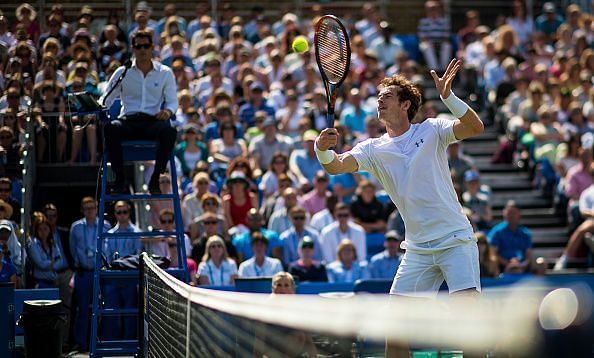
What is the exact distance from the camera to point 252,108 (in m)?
18.6

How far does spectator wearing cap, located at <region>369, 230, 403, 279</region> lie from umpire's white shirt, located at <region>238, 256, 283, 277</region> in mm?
1256

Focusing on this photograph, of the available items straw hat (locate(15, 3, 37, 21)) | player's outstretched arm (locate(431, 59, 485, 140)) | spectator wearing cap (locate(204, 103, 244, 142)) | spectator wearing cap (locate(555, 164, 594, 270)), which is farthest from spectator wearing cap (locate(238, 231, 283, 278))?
player's outstretched arm (locate(431, 59, 485, 140))

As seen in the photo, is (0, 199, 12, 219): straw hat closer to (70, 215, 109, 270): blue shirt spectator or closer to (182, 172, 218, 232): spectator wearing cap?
(70, 215, 109, 270): blue shirt spectator

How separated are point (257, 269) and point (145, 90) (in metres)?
3.50

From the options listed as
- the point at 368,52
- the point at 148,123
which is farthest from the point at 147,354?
the point at 368,52

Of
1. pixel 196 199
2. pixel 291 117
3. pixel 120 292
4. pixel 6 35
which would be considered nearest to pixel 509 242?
pixel 291 117

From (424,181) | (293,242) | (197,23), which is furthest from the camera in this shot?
(197,23)

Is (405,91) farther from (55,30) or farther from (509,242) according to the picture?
(55,30)

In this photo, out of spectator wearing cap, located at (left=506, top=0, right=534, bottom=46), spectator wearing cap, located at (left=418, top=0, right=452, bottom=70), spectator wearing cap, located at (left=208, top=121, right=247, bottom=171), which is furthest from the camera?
spectator wearing cap, located at (left=506, top=0, right=534, bottom=46)

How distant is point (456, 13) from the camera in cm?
2606

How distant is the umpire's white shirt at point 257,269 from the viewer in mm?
14414

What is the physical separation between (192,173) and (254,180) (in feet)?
3.03

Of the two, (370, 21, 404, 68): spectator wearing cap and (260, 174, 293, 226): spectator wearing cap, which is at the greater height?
(370, 21, 404, 68): spectator wearing cap

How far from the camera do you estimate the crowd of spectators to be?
47.1 ft
